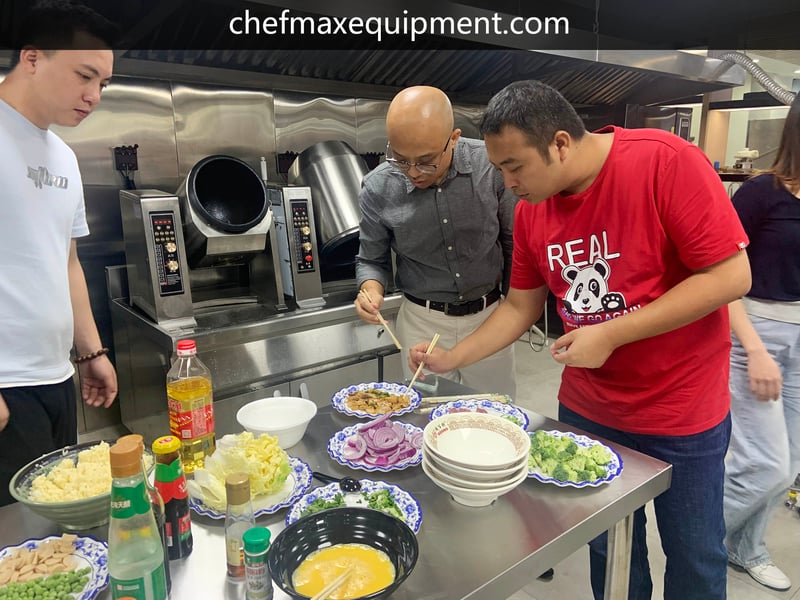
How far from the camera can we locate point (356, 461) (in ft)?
4.21

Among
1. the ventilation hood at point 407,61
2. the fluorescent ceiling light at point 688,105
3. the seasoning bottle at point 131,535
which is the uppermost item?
the ventilation hood at point 407,61

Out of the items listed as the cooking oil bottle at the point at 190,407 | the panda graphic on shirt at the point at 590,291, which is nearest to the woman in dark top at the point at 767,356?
the panda graphic on shirt at the point at 590,291

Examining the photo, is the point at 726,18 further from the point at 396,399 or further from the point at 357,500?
the point at 357,500

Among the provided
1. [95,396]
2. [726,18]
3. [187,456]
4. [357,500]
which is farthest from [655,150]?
[726,18]

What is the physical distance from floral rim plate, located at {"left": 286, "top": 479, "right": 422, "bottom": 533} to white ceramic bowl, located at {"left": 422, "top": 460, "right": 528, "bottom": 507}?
0.07 metres

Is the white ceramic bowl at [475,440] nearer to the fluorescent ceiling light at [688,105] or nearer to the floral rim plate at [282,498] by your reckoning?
the floral rim plate at [282,498]

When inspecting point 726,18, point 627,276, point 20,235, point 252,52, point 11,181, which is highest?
point 726,18

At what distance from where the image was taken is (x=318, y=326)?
9.62ft

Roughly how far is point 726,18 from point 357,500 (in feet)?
23.2

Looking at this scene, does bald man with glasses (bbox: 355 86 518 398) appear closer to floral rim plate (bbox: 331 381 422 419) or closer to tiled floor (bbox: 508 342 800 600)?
floral rim plate (bbox: 331 381 422 419)

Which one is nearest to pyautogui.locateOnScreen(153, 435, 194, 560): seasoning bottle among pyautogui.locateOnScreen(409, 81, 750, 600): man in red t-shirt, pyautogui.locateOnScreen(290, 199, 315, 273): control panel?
pyautogui.locateOnScreen(409, 81, 750, 600): man in red t-shirt

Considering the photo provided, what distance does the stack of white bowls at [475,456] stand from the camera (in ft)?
3.49

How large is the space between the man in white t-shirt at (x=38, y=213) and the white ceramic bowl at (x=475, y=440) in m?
1.13

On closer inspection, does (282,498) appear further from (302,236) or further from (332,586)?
(302,236)
